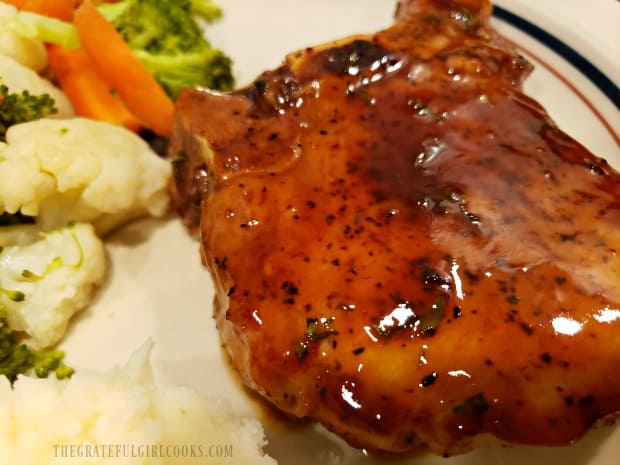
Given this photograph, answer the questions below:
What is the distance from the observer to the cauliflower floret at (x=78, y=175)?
305 cm

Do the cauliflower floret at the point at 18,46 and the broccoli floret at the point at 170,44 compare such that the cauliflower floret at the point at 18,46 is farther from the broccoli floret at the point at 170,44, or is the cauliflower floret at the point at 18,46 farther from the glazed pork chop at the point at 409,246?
the glazed pork chop at the point at 409,246

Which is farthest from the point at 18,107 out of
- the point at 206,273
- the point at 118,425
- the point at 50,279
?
the point at 118,425

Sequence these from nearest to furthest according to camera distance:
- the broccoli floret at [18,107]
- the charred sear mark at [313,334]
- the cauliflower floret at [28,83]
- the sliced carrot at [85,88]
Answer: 1. the charred sear mark at [313,334]
2. the broccoli floret at [18,107]
3. the cauliflower floret at [28,83]
4. the sliced carrot at [85,88]

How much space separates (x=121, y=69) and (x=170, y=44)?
0.42 m

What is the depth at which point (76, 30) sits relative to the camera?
3646 mm

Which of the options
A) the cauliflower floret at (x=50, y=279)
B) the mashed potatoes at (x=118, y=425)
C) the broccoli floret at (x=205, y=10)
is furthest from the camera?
the broccoli floret at (x=205, y=10)

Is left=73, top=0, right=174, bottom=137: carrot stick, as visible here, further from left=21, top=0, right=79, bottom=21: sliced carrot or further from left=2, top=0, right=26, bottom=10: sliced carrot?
left=2, top=0, right=26, bottom=10: sliced carrot

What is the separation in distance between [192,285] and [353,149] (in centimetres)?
106

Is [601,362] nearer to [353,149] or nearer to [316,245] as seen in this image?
[316,245]

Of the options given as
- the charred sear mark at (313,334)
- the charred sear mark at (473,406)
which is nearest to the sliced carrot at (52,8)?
the charred sear mark at (313,334)

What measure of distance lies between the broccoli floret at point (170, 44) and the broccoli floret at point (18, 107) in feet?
2.27

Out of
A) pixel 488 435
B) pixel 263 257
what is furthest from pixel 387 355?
pixel 263 257

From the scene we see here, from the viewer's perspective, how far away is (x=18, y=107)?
3.30 m

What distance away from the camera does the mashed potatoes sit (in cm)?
212
